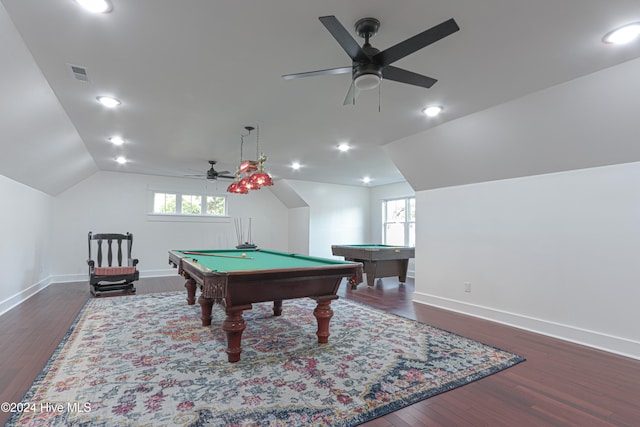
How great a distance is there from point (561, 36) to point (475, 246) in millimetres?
2932

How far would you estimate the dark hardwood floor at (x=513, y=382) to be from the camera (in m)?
1.98

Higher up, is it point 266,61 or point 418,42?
point 266,61

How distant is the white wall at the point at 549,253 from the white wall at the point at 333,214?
3896 millimetres

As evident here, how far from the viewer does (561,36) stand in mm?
2107

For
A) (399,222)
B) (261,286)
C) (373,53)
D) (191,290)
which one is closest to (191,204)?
(191,290)

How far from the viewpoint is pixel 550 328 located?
359 cm

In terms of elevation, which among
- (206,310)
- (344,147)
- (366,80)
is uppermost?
(344,147)

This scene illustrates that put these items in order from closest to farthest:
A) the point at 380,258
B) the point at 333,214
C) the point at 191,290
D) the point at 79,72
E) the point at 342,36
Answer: the point at 342,36
the point at 79,72
the point at 191,290
the point at 380,258
the point at 333,214

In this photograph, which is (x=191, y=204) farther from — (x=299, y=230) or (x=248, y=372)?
(x=248, y=372)

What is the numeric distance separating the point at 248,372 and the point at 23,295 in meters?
4.60

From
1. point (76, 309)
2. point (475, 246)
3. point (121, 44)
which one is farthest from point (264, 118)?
point (76, 309)

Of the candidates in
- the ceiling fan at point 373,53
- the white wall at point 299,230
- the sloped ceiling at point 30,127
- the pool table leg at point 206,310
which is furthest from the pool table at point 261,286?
the white wall at point 299,230

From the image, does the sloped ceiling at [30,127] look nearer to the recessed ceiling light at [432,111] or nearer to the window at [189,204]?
the window at [189,204]

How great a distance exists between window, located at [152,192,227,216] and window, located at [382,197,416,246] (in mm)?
4473
